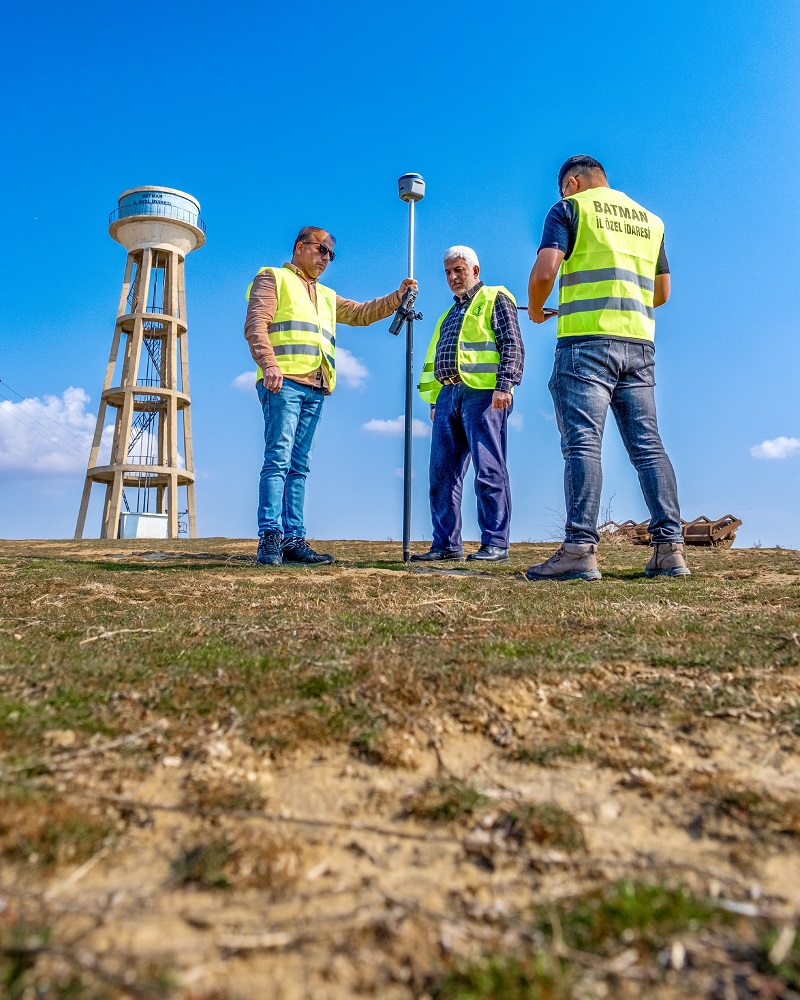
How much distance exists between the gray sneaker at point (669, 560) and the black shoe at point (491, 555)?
4.71ft

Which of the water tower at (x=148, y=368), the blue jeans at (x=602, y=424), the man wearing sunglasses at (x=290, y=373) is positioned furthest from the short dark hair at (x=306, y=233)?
the water tower at (x=148, y=368)

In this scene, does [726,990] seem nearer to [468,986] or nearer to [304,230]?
[468,986]

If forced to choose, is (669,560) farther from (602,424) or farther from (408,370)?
(408,370)

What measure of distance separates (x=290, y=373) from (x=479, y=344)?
1536 millimetres

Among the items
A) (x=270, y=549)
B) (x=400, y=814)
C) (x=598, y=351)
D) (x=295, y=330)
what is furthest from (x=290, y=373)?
(x=400, y=814)

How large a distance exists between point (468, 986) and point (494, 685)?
0.99 meters

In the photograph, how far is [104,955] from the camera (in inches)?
34.5

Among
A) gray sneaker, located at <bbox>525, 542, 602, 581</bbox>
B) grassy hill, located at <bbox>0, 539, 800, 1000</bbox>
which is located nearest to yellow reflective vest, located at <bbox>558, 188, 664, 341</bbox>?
gray sneaker, located at <bbox>525, 542, 602, 581</bbox>

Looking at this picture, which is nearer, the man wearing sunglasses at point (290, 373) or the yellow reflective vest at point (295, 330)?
the man wearing sunglasses at point (290, 373)

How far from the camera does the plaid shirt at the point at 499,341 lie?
19.6 ft

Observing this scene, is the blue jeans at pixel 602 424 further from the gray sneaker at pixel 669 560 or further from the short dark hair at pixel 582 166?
the short dark hair at pixel 582 166

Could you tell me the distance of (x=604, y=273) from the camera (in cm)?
453

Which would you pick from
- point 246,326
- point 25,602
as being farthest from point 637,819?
point 246,326

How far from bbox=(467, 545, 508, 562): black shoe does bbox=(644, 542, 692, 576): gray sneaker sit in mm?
1435
